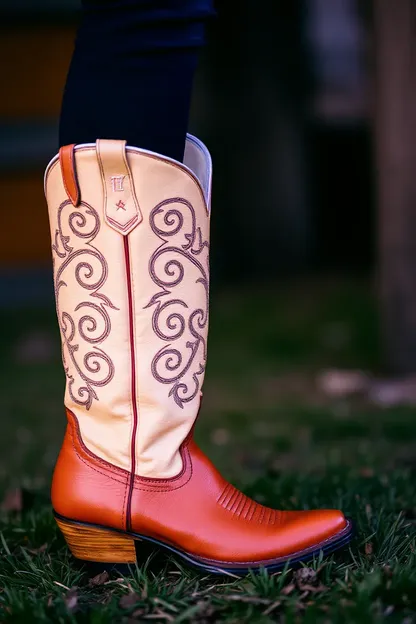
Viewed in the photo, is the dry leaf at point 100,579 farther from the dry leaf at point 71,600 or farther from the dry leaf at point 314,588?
the dry leaf at point 314,588

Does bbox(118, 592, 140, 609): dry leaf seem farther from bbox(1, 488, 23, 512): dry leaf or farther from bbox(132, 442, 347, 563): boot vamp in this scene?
bbox(1, 488, 23, 512): dry leaf

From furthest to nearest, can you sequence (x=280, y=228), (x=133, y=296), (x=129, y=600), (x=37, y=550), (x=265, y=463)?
(x=280, y=228) < (x=265, y=463) < (x=37, y=550) < (x=133, y=296) < (x=129, y=600)

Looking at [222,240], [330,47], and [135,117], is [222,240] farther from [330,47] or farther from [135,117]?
[135,117]

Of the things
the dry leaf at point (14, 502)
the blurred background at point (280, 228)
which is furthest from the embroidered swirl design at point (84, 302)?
the blurred background at point (280, 228)

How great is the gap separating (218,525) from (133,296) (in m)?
0.39

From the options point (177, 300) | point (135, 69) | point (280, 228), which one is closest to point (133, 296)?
point (177, 300)

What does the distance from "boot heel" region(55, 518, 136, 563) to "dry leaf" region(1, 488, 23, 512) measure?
59cm

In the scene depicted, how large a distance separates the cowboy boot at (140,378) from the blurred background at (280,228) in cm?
124

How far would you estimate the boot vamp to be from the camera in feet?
4.47

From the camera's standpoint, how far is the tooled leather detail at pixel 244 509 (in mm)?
1406

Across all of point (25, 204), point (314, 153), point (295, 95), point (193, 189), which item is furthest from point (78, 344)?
point (314, 153)

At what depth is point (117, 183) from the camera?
A: 1.36m

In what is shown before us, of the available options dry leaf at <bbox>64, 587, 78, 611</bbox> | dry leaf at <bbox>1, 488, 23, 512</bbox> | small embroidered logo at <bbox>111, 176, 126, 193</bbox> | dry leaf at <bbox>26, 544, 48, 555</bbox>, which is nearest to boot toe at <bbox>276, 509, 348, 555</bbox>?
dry leaf at <bbox>64, 587, 78, 611</bbox>

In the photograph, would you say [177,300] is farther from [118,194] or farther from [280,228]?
[280,228]
